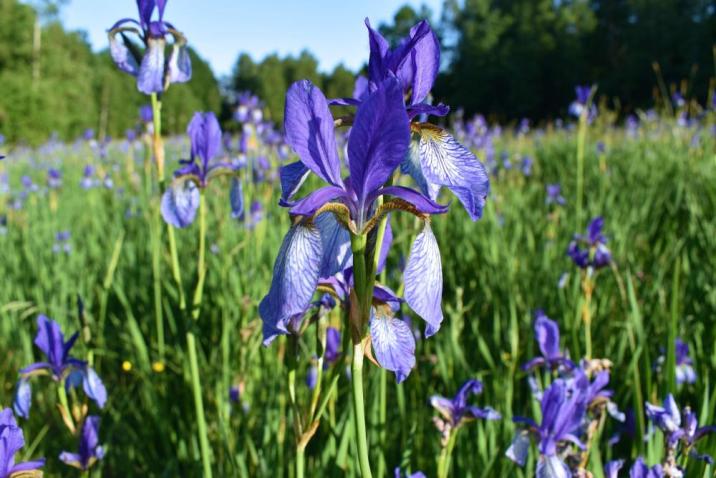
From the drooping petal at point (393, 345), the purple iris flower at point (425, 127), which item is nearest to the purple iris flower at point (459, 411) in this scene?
the drooping petal at point (393, 345)

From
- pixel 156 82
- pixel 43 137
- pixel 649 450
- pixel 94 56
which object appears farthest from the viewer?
pixel 94 56

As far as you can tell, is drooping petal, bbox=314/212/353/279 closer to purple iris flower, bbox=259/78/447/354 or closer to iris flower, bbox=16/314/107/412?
purple iris flower, bbox=259/78/447/354

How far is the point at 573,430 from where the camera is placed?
1.26m

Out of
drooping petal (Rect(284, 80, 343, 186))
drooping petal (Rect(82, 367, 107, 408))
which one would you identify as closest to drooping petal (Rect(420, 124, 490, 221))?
drooping petal (Rect(284, 80, 343, 186))

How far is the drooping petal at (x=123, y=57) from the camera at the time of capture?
1594 mm

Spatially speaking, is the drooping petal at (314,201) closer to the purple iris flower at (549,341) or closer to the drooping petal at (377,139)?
the drooping petal at (377,139)

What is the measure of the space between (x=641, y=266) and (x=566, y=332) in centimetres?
107

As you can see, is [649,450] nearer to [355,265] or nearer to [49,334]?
[355,265]

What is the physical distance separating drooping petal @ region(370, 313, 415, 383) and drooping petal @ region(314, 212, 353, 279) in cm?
9

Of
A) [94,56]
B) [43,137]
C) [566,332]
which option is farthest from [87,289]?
[94,56]

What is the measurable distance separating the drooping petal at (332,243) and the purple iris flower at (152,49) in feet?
3.15

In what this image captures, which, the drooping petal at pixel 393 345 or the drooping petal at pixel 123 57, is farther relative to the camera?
the drooping petal at pixel 123 57

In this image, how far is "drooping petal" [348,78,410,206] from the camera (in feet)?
2.15

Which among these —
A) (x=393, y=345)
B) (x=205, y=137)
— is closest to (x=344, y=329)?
(x=393, y=345)
